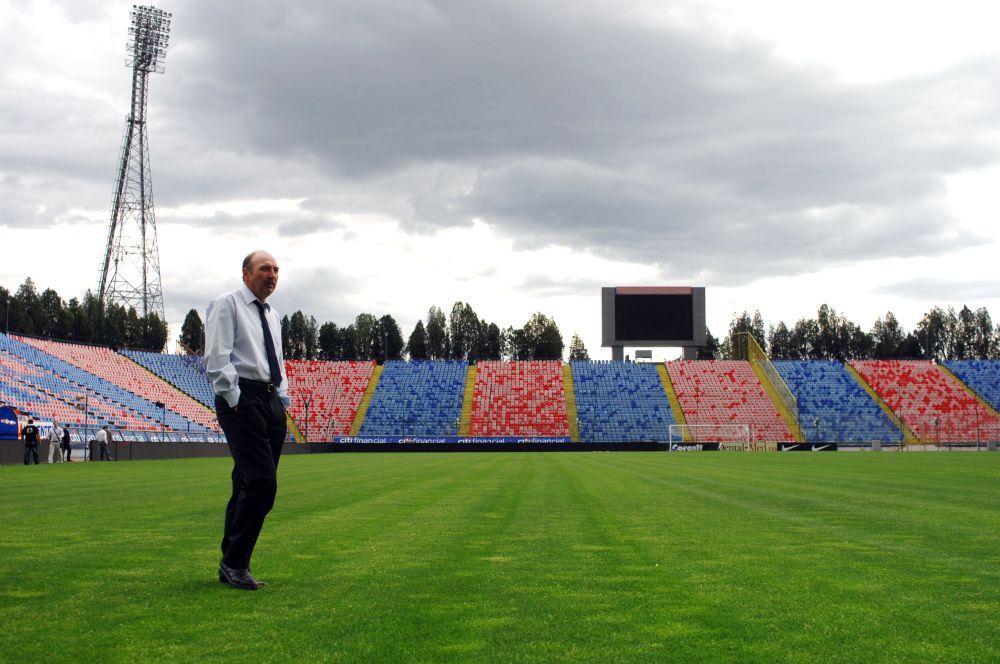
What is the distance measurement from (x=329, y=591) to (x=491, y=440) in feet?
199

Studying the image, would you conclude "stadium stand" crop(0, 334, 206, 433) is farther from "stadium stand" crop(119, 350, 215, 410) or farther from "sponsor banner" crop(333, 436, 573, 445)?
"sponsor banner" crop(333, 436, 573, 445)

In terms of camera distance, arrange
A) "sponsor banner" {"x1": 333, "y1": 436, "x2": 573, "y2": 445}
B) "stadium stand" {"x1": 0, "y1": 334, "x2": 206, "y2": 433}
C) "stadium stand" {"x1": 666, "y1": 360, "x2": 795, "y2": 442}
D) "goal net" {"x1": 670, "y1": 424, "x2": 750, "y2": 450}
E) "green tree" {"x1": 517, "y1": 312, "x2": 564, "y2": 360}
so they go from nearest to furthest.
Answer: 1. "stadium stand" {"x1": 0, "y1": 334, "x2": 206, "y2": 433}
2. "goal net" {"x1": 670, "y1": 424, "x2": 750, "y2": 450}
3. "sponsor banner" {"x1": 333, "y1": 436, "x2": 573, "y2": 445}
4. "stadium stand" {"x1": 666, "y1": 360, "x2": 795, "y2": 442}
5. "green tree" {"x1": 517, "y1": 312, "x2": 564, "y2": 360}

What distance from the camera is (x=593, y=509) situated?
10.9 metres

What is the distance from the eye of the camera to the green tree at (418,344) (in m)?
129

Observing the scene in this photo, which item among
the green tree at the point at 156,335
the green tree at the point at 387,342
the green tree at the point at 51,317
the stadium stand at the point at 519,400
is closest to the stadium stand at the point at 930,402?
the stadium stand at the point at 519,400

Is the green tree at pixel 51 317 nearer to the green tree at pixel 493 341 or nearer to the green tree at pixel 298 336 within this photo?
the green tree at pixel 298 336

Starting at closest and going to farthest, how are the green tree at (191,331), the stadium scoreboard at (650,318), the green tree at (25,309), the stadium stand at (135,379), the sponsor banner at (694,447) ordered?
the stadium stand at (135,379), the sponsor banner at (694,447), the stadium scoreboard at (650,318), the green tree at (25,309), the green tree at (191,331)

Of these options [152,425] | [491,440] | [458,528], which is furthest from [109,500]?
[491,440]

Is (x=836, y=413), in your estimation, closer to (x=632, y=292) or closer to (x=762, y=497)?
(x=632, y=292)

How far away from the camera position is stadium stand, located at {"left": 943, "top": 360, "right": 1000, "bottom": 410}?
71125 millimetres

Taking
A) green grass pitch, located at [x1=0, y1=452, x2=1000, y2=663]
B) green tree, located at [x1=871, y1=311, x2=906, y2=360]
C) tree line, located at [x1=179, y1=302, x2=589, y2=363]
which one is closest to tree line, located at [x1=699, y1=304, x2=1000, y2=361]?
green tree, located at [x1=871, y1=311, x2=906, y2=360]

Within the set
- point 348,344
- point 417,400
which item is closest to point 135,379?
point 417,400

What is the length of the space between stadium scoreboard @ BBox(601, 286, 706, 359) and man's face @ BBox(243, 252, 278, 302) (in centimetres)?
6742

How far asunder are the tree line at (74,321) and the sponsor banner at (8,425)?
6202 cm
